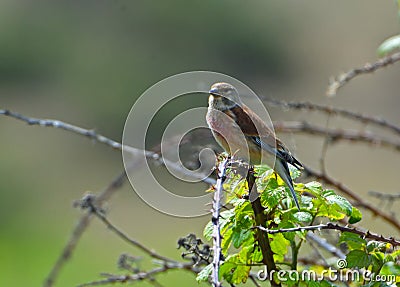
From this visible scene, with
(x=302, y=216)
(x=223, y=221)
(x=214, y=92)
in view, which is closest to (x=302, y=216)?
(x=302, y=216)

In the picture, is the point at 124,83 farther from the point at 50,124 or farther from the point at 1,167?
the point at 50,124

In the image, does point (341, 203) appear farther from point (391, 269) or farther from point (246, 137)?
point (246, 137)

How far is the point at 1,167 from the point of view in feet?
20.3

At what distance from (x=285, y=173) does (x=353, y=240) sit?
161 millimetres

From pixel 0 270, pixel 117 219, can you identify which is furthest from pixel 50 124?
pixel 117 219

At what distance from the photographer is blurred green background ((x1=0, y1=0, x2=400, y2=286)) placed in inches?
211

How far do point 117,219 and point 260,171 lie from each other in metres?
4.54

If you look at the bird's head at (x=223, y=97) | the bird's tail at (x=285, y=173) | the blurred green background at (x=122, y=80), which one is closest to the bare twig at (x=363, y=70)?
the bird's head at (x=223, y=97)

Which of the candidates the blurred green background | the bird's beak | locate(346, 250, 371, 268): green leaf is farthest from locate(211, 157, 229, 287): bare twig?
the blurred green background

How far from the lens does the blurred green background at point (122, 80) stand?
5.35 metres

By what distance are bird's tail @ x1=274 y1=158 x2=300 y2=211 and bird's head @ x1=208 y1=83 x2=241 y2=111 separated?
27 cm

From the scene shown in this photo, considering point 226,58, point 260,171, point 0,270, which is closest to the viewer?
point 260,171

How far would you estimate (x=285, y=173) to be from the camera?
1.14 metres

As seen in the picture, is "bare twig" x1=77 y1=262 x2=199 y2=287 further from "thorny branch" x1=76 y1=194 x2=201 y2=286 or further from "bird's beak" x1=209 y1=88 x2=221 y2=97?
"bird's beak" x1=209 y1=88 x2=221 y2=97
